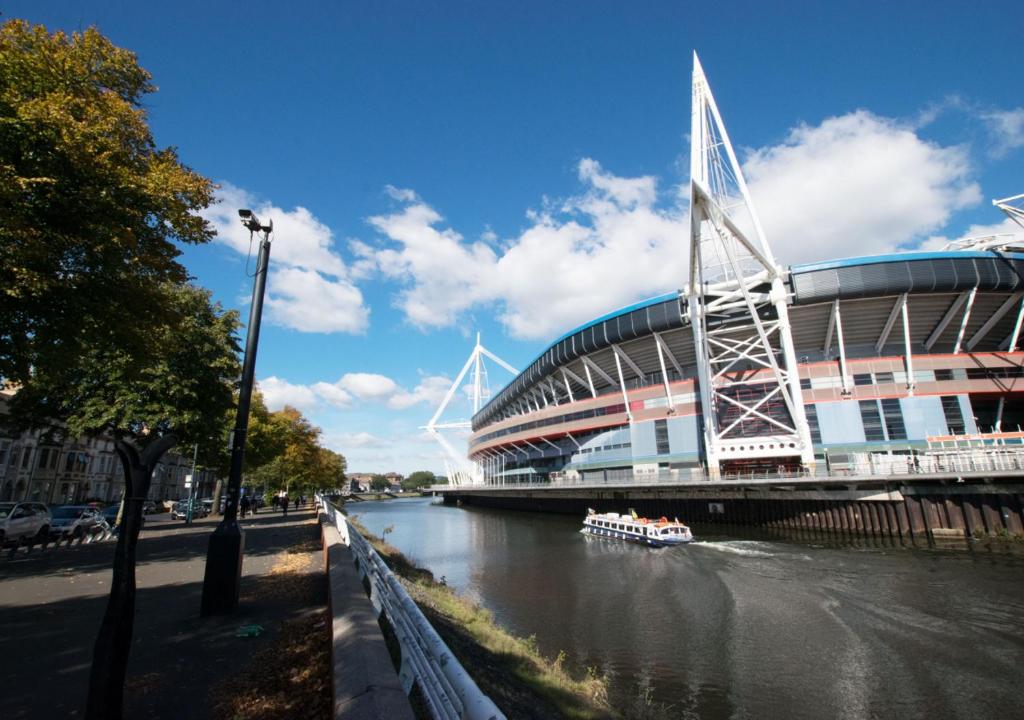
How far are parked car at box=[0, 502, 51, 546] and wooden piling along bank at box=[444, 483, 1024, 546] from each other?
132ft

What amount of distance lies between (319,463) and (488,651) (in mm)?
56701

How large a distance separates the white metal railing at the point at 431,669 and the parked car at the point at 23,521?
19051 millimetres

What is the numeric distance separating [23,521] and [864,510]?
144ft

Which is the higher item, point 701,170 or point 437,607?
point 701,170

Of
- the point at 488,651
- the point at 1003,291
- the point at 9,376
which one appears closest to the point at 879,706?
the point at 488,651

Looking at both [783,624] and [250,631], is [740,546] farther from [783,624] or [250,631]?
[250,631]

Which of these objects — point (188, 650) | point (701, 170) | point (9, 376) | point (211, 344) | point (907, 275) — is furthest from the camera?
point (701, 170)

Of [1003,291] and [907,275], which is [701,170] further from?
[1003,291]

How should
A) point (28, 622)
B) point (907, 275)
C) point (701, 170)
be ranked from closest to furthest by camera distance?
1. point (28, 622)
2. point (907, 275)
3. point (701, 170)

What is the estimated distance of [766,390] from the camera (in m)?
47.3

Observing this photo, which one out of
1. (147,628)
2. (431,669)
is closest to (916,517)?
(431,669)

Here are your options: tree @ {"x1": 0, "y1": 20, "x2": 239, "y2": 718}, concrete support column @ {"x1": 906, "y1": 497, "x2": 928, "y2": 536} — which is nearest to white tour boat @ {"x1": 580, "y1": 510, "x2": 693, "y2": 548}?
concrete support column @ {"x1": 906, "y1": 497, "x2": 928, "y2": 536}

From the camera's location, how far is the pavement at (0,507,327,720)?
5.09m

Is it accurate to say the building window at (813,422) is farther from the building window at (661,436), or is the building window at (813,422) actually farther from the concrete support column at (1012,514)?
the concrete support column at (1012,514)
